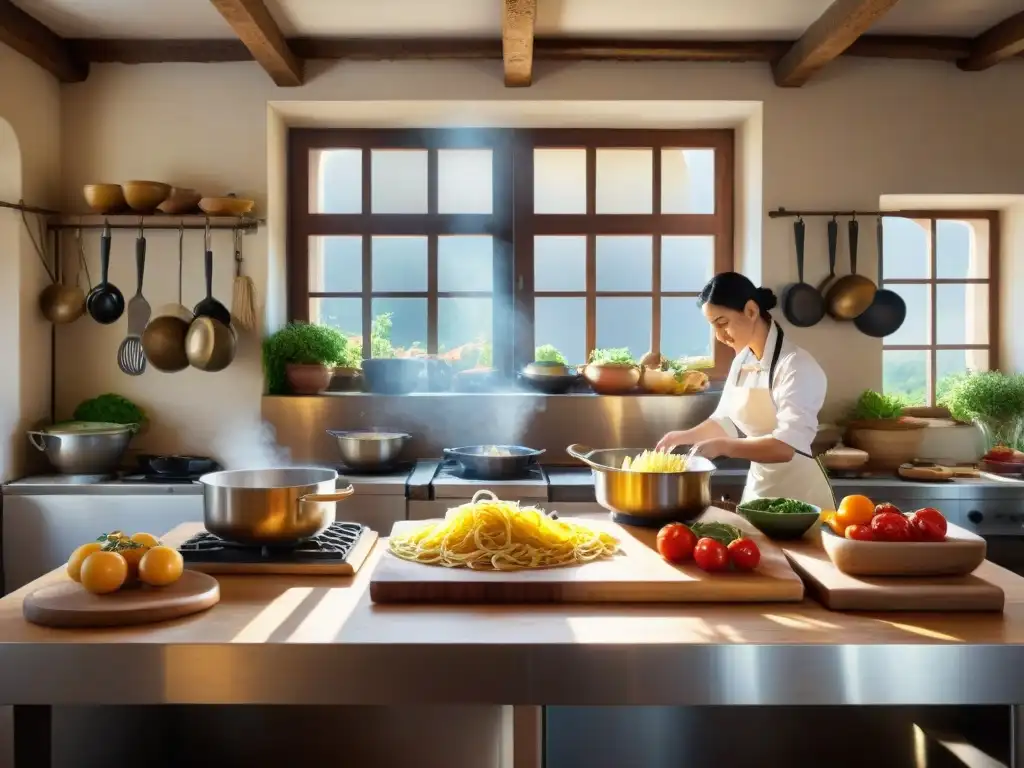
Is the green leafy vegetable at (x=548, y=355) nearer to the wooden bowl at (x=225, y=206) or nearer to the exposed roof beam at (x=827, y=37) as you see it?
the wooden bowl at (x=225, y=206)

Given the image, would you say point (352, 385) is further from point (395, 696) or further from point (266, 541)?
point (395, 696)

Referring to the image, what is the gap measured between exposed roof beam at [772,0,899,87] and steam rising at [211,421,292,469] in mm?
3217

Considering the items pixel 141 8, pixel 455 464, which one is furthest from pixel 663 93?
pixel 141 8

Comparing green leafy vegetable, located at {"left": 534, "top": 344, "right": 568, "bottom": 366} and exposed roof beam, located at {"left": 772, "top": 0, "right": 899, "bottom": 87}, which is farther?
green leafy vegetable, located at {"left": 534, "top": 344, "right": 568, "bottom": 366}

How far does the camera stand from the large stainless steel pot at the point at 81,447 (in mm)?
4145

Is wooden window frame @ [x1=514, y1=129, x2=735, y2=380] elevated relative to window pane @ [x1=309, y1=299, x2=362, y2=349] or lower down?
elevated

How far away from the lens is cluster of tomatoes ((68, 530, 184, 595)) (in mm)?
1939

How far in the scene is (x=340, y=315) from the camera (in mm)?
5074

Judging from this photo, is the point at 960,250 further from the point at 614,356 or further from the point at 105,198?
the point at 105,198

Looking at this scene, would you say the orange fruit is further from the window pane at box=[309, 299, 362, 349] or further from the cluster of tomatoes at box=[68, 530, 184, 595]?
the window pane at box=[309, 299, 362, 349]

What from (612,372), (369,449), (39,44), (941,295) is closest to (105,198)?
(39,44)

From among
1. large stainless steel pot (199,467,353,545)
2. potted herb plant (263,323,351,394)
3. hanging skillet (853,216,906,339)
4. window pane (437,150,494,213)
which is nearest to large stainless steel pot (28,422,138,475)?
potted herb plant (263,323,351,394)

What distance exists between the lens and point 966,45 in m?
4.47

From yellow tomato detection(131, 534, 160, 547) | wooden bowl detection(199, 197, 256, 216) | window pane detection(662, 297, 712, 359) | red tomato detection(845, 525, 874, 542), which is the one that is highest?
wooden bowl detection(199, 197, 256, 216)
